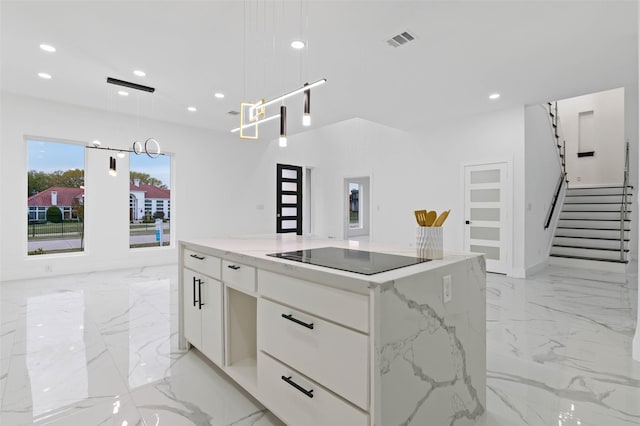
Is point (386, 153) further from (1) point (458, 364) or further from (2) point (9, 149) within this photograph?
(2) point (9, 149)

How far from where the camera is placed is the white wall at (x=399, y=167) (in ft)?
17.2

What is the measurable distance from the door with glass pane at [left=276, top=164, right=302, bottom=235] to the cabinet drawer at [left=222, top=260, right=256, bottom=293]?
21.8ft

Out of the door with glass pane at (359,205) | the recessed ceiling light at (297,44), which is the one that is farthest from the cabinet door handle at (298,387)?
the door with glass pane at (359,205)

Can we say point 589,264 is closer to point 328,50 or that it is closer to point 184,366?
point 328,50

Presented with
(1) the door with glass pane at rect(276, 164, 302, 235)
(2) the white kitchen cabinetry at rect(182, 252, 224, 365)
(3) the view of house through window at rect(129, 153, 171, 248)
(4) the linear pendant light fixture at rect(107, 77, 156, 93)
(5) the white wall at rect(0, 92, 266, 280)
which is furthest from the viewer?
(1) the door with glass pane at rect(276, 164, 302, 235)

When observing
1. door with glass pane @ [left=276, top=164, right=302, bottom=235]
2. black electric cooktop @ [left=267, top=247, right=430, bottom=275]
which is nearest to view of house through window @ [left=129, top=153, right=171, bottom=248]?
door with glass pane @ [left=276, top=164, right=302, bottom=235]

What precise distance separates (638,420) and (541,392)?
1.36ft

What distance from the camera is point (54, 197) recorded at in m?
5.34

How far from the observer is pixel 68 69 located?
3.95 m

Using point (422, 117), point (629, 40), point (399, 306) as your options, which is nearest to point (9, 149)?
point (399, 306)

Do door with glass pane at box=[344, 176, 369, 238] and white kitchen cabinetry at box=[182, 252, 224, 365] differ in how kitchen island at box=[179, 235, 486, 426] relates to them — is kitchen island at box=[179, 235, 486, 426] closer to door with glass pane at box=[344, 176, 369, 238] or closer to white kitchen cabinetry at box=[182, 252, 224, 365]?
white kitchen cabinetry at box=[182, 252, 224, 365]

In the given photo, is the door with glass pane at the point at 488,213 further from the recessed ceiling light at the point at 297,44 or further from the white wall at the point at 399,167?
the recessed ceiling light at the point at 297,44

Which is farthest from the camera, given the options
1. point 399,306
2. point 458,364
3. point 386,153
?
point 386,153

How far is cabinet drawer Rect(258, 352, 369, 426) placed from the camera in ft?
4.02
